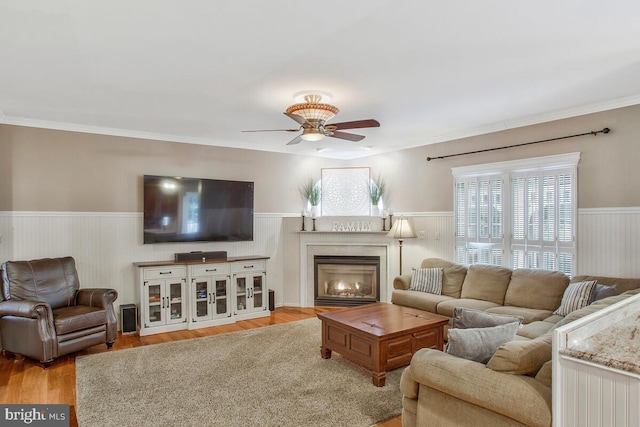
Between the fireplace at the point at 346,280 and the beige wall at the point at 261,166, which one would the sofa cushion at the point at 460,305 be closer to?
the beige wall at the point at 261,166

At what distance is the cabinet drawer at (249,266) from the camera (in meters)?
5.77

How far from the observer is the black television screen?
5.45m

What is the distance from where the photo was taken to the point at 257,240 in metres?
6.53

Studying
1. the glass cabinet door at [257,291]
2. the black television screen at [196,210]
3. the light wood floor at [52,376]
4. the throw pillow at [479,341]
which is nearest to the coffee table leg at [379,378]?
the light wood floor at [52,376]

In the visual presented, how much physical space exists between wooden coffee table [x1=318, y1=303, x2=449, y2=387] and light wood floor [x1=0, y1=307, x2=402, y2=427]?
658 millimetres

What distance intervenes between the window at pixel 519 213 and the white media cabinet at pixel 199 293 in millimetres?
3059

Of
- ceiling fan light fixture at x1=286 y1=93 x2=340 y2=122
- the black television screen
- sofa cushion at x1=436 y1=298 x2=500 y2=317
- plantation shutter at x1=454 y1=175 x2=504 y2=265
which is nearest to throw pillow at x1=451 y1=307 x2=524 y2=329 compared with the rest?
sofa cushion at x1=436 y1=298 x2=500 y2=317

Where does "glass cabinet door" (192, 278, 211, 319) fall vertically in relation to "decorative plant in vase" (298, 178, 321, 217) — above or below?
below

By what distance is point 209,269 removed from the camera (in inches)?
218

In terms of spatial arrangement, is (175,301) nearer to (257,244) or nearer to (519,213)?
(257,244)

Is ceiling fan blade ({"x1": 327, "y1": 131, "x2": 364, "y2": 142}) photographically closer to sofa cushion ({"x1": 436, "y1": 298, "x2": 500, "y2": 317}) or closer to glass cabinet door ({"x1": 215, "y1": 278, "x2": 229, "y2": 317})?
sofa cushion ({"x1": 436, "y1": 298, "x2": 500, "y2": 317})

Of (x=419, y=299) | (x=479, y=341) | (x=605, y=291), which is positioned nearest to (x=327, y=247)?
(x=419, y=299)

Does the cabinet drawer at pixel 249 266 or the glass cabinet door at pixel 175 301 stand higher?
the cabinet drawer at pixel 249 266

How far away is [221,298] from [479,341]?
13.4 ft
